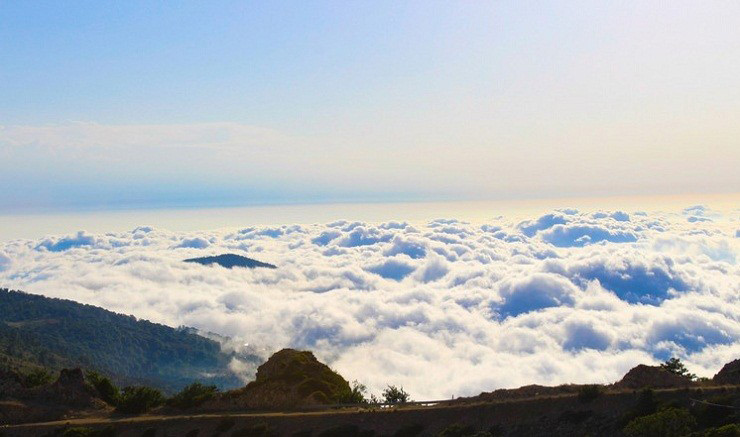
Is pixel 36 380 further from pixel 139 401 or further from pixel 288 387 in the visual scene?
pixel 288 387

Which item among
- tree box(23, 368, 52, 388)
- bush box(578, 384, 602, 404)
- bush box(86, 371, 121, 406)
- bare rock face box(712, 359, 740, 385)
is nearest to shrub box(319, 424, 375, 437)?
bush box(578, 384, 602, 404)

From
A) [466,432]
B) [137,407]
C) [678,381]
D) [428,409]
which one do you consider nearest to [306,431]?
[428,409]

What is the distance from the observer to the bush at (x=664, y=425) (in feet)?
114

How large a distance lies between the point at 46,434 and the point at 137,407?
8941 mm

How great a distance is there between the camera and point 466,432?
146 feet

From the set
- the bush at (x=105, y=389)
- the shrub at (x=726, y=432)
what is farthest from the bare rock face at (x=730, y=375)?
the bush at (x=105, y=389)

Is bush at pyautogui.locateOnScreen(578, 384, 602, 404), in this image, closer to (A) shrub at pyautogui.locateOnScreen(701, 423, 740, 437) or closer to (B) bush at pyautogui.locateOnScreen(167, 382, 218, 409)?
(A) shrub at pyautogui.locateOnScreen(701, 423, 740, 437)

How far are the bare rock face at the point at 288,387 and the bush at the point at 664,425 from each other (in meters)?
33.7

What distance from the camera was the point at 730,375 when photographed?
157 feet

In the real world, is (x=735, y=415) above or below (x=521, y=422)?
above

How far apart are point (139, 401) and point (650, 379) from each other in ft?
164

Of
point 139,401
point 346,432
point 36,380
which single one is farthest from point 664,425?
point 36,380

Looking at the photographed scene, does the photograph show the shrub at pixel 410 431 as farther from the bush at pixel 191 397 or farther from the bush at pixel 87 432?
the bush at pixel 87 432

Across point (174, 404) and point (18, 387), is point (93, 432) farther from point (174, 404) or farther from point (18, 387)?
point (18, 387)
